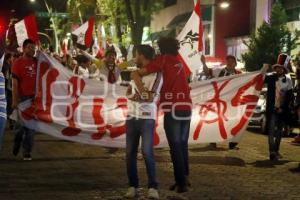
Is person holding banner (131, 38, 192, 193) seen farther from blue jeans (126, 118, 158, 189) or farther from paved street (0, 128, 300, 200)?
blue jeans (126, 118, 158, 189)

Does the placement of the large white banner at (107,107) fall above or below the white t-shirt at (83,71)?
below

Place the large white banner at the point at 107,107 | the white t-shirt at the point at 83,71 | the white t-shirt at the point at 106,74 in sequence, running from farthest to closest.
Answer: the white t-shirt at the point at 83,71 < the white t-shirt at the point at 106,74 < the large white banner at the point at 107,107

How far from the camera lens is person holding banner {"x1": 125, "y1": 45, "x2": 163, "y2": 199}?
700 cm

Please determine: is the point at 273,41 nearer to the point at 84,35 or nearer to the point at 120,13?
the point at 84,35

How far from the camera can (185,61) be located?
11.3 meters

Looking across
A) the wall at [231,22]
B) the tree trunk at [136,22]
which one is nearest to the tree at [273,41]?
the wall at [231,22]

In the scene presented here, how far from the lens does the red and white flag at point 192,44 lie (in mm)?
11211

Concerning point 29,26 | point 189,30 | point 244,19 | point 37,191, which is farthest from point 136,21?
point 37,191

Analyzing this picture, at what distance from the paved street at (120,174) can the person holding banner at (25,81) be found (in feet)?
1.16

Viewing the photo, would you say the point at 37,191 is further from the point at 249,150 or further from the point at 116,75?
the point at 249,150

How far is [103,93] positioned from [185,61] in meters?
1.78

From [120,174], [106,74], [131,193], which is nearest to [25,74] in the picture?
[106,74]

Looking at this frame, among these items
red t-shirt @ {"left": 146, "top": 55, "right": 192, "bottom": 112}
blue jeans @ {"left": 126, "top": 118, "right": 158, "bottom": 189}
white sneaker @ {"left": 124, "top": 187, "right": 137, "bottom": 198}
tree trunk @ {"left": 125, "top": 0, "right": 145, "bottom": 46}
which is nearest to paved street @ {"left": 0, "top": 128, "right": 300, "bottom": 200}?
white sneaker @ {"left": 124, "top": 187, "right": 137, "bottom": 198}

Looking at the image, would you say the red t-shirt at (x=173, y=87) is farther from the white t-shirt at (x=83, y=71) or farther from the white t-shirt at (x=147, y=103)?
the white t-shirt at (x=83, y=71)
